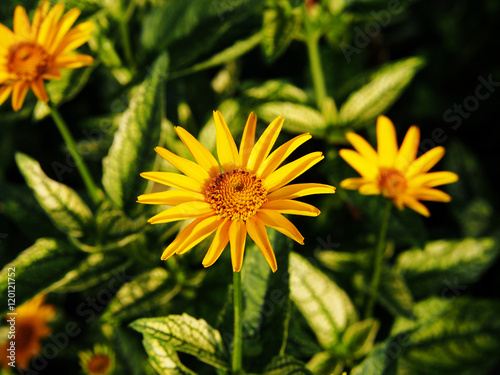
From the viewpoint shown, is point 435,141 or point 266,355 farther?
point 435,141

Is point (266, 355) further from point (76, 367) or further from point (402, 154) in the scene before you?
point (76, 367)

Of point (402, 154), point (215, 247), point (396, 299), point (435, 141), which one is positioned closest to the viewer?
point (215, 247)

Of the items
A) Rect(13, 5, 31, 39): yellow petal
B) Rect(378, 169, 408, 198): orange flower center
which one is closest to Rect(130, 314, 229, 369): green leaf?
Rect(378, 169, 408, 198): orange flower center

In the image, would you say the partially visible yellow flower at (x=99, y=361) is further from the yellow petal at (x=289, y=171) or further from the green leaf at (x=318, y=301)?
the yellow petal at (x=289, y=171)

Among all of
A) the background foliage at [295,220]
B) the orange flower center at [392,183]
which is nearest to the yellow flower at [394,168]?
the orange flower center at [392,183]

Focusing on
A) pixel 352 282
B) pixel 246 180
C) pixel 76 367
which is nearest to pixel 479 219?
pixel 352 282

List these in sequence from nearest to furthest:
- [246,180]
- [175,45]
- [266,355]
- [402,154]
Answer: [246,180], [266,355], [402,154], [175,45]

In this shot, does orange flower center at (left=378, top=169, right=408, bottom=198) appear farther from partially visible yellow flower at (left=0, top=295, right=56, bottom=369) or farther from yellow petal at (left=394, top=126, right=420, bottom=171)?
partially visible yellow flower at (left=0, top=295, right=56, bottom=369)
